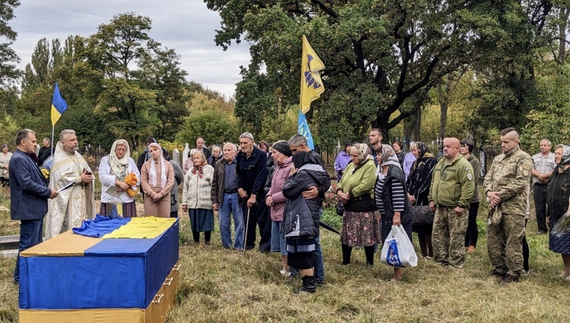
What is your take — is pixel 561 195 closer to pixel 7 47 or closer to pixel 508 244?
pixel 508 244

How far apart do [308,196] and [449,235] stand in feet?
8.42

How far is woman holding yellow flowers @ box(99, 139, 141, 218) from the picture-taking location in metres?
6.48

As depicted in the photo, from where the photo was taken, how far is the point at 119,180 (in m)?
6.50

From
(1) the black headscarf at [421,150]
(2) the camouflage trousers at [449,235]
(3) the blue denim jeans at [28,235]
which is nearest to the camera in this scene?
(3) the blue denim jeans at [28,235]

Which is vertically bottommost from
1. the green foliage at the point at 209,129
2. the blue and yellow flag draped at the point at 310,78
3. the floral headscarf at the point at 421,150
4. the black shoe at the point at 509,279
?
the black shoe at the point at 509,279

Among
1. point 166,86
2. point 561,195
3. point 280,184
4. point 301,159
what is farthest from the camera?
point 166,86

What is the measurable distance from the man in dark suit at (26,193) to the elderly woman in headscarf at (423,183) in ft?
16.2

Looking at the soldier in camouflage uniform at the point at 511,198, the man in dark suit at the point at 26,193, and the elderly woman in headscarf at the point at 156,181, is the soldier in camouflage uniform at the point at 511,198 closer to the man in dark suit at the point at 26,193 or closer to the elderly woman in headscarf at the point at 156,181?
the elderly woman in headscarf at the point at 156,181

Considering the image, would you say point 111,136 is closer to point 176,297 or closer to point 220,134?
point 220,134

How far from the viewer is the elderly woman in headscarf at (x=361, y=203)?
6055 millimetres

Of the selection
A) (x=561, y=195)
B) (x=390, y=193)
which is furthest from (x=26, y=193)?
(x=561, y=195)

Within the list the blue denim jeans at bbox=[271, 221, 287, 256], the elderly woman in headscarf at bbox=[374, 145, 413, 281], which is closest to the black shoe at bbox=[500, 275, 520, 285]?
the elderly woman in headscarf at bbox=[374, 145, 413, 281]

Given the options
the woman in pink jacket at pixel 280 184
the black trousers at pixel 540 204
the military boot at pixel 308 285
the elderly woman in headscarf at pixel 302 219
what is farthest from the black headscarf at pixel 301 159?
the black trousers at pixel 540 204

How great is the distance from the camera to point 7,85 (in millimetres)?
31422
